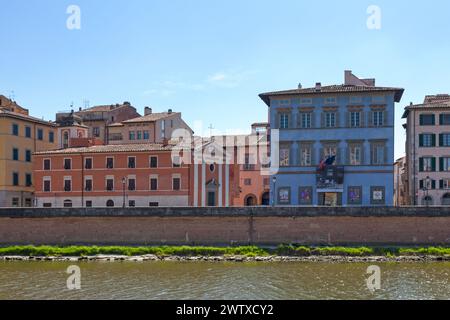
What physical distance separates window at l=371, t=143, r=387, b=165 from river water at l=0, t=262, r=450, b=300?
1246 cm

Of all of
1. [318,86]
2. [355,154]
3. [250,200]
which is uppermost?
[318,86]

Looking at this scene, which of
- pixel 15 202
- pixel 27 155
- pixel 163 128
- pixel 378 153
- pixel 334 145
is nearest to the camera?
pixel 378 153

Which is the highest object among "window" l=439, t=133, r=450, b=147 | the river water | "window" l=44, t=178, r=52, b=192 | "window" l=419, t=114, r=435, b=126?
"window" l=419, t=114, r=435, b=126

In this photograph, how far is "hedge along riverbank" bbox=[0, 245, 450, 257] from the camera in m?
37.1

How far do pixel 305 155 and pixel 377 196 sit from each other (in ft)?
20.5

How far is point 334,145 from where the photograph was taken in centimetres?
4619

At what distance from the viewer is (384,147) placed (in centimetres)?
4541

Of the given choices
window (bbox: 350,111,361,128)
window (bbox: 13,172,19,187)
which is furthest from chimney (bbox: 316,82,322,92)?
window (bbox: 13,172,19,187)

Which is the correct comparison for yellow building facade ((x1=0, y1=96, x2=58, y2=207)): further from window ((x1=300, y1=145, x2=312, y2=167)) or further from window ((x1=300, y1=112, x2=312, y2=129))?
window ((x1=300, y1=112, x2=312, y2=129))

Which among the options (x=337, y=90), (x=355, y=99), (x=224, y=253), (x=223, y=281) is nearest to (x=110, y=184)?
(x=224, y=253)

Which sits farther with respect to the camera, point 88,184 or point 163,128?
point 163,128

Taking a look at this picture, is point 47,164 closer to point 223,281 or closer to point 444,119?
point 223,281

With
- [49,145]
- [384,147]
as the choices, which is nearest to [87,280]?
[384,147]
